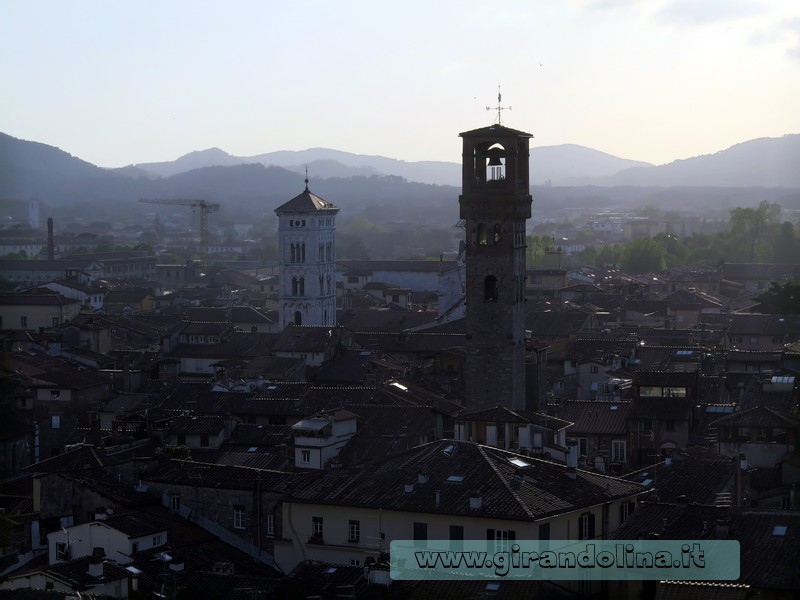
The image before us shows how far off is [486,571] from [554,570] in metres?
0.75

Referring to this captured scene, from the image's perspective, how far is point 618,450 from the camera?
32.1 m

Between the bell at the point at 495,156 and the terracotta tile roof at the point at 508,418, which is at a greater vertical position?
the bell at the point at 495,156

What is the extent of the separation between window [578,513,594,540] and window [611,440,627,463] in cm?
1056

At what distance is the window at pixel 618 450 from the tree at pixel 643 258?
6728cm

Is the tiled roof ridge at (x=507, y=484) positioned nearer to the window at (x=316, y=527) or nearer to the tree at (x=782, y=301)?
the window at (x=316, y=527)

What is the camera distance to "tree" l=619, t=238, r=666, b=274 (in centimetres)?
9981

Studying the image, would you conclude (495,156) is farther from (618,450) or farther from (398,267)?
(398,267)

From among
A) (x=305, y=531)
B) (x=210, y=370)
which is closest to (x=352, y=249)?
(x=210, y=370)

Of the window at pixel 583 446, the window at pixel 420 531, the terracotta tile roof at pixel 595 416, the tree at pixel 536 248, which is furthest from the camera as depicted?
the tree at pixel 536 248

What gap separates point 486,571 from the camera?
17.8 meters

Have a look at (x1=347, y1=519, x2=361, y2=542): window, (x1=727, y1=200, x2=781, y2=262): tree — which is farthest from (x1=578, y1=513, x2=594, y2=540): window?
(x1=727, y1=200, x2=781, y2=262): tree

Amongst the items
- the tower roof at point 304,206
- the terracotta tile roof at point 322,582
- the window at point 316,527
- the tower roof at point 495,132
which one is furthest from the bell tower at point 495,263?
the tower roof at point 304,206

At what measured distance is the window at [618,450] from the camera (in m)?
32.0

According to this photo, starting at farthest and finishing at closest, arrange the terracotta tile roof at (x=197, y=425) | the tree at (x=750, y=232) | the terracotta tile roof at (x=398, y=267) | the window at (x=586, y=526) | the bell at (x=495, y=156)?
1. the tree at (x=750, y=232)
2. the terracotta tile roof at (x=398, y=267)
3. the bell at (x=495, y=156)
4. the terracotta tile roof at (x=197, y=425)
5. the window at (x=586, y=526)
